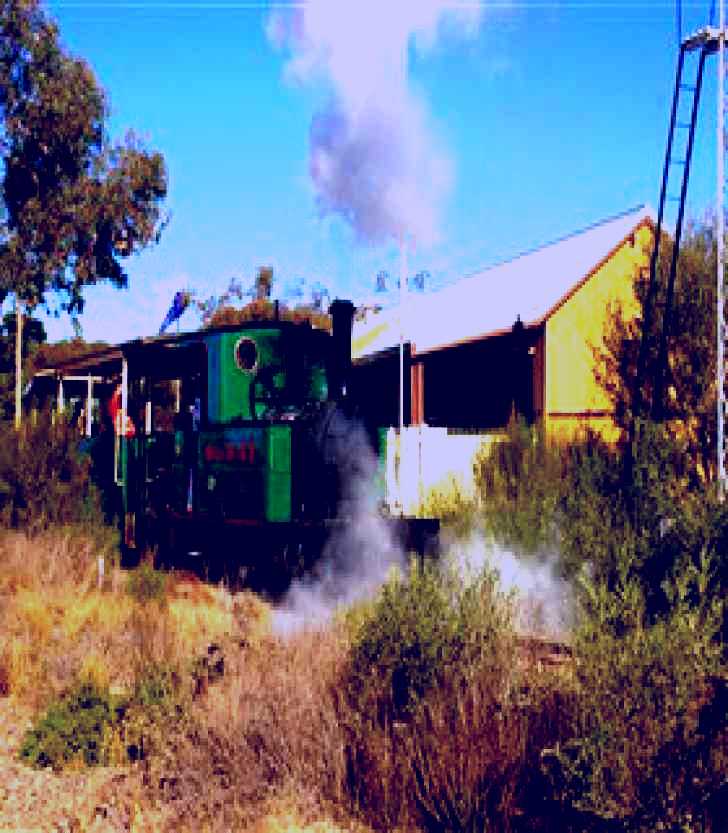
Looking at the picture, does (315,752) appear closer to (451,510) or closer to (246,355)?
(246,355)

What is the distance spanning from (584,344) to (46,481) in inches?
439

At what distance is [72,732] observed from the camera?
19.8 feet

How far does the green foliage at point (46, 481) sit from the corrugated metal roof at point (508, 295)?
6198 mm

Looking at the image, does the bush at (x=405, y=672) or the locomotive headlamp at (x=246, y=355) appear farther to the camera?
the locomotive headlamp at (x=246, y=355)

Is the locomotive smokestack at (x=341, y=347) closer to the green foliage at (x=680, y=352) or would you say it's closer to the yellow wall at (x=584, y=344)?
the yellow wall at (x=584, y=344)

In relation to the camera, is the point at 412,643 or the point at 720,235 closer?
the point at 412,643

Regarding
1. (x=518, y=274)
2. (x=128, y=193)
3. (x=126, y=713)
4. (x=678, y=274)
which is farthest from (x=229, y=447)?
(x=518, y=274)

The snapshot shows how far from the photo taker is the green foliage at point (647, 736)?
4.27m

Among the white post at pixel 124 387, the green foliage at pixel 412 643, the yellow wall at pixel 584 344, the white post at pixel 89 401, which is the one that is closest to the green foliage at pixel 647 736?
the green foliage at pixel 412 643

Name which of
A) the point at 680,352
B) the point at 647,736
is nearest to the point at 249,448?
the point at 647,736

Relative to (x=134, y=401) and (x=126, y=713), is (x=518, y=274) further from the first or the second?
(x=126, y=713)

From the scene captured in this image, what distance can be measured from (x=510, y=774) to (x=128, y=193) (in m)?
16.6

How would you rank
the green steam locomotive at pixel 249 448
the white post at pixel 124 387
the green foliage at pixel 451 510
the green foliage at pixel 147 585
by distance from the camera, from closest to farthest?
the green foliage at pixel 147 585, the green steam locomotive at pixel 249 448, the green foliage at pixel 451 510, the white post at pixel 124 387

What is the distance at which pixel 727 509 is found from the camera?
8.05m
